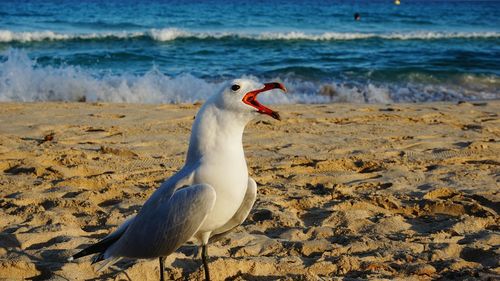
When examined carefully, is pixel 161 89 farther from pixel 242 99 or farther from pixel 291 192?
pixel 242 99

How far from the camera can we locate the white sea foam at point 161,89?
9805 millimetres

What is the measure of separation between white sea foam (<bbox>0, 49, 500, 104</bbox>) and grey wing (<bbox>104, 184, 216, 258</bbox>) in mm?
7131

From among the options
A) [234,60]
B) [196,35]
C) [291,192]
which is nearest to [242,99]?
[291,192]

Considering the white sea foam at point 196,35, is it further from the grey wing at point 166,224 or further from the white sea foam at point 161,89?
the grey wing at point 166,224

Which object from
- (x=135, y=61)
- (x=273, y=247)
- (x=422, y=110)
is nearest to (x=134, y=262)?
(x=273, y=247)

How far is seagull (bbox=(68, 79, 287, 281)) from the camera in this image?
2.55m

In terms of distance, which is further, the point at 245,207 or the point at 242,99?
the point at 245,207

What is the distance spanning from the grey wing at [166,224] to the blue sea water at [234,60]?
7212mm

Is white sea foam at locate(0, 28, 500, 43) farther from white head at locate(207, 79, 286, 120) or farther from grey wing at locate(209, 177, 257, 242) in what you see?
white head at locate(207, 79, 286, 120)

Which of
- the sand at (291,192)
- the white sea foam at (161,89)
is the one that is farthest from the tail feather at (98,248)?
the white sea foam at (161,89)

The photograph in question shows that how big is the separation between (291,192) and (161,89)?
20.4ft

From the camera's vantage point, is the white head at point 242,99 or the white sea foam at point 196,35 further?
the white sea foam at point 196,35

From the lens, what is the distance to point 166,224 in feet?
8.50

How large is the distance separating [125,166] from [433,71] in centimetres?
921
